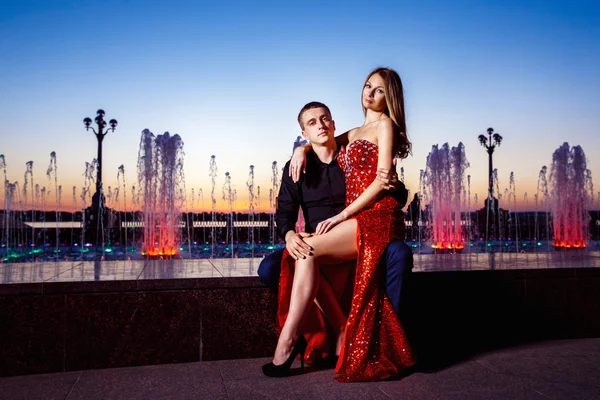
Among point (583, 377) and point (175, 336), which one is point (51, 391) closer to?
point (175, 336)

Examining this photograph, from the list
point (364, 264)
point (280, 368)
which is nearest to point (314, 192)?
point (364, 264)

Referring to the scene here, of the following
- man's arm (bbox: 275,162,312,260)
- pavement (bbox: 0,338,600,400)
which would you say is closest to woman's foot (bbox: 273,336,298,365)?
pavement (bbox: 0,338,600,400)

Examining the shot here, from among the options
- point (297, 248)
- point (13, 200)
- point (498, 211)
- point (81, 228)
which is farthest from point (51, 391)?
point (498, 211)

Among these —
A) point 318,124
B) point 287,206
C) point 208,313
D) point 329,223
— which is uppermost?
point 318,124

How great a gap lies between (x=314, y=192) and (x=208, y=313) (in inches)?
40.8

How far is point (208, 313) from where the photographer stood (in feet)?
11.8

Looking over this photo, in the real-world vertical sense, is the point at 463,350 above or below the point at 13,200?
below

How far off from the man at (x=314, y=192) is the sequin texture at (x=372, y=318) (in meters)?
0.08

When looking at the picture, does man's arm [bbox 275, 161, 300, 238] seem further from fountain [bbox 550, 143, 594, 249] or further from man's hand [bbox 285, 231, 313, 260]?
fountain [bbox 550, 143, 594, 249]

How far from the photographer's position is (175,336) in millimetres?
3572

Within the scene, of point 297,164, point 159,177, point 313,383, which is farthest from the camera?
point 159,177

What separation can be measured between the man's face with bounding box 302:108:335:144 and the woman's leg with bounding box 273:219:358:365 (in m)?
0.58

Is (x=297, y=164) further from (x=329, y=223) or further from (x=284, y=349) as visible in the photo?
(x=284, y=349)

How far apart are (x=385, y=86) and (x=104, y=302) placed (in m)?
2.17
